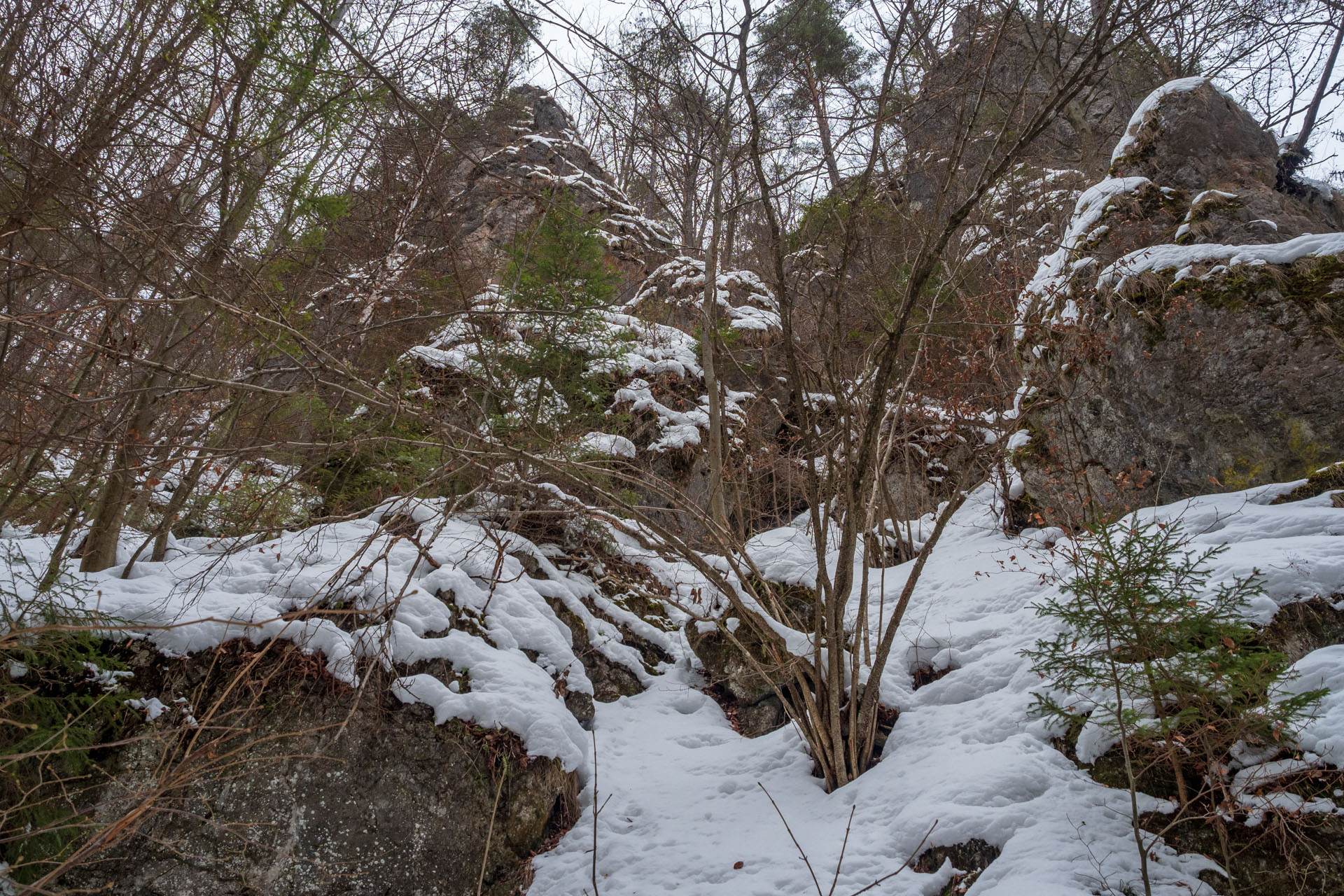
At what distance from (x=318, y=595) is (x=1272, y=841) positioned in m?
4.55

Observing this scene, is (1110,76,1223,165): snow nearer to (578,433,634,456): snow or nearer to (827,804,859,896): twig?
(578,433,634,456): snow

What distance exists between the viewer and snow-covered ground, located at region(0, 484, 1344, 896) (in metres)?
2.74

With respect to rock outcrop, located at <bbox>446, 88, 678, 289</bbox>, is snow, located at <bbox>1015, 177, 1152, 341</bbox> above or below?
below

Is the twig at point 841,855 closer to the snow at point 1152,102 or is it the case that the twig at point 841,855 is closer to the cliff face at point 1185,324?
the cliff face at point 1185,324

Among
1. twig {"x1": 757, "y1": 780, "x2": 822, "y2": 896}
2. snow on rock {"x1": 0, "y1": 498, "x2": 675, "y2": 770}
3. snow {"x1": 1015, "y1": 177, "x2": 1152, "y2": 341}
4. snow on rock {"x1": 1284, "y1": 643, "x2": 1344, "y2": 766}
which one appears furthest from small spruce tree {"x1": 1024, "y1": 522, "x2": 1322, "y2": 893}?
snow {"x1": 1015, "y1": 177, "x2": 1152, "y2": 341}

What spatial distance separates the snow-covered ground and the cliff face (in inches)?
18.3

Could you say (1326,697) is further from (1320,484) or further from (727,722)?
(727,722)

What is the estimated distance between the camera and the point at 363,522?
496 centimetres

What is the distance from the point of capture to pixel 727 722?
15.4ft

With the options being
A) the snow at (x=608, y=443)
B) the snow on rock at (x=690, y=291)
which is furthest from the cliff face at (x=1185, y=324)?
the snow on rock at (x=690, y=291)

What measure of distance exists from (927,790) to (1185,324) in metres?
3.73

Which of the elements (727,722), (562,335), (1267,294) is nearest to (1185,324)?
(1267,294)

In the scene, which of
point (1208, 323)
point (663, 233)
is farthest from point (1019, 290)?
point (663, 233)

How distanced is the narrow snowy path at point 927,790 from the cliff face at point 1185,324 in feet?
1.77
